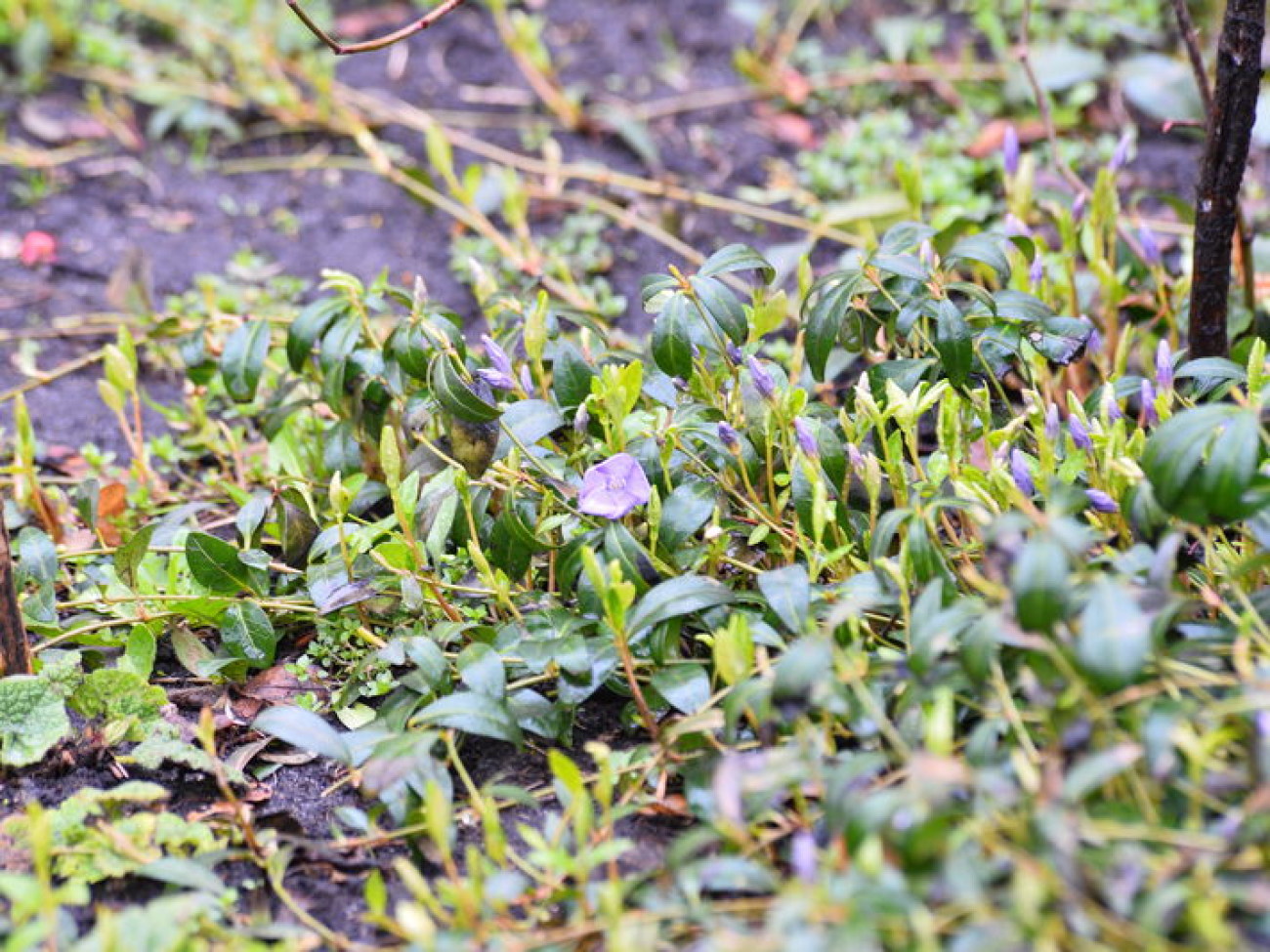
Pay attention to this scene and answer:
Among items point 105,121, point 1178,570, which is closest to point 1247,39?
point 1178,570

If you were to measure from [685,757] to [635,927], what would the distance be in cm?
34

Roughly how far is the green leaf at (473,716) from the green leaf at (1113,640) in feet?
2.31

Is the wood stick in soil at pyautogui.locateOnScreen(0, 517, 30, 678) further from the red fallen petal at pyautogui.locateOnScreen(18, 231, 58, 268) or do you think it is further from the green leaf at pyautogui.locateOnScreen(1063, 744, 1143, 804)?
the red fallen petal at pyautogui.locateOnScreen(18, 231, 58, 268)

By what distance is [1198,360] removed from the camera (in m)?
1.91

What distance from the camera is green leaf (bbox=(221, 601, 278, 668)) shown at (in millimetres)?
1910

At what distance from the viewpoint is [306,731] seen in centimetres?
164

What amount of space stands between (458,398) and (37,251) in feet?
5.88

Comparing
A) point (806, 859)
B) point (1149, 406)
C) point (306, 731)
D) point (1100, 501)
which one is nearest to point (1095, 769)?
point (806, 859)

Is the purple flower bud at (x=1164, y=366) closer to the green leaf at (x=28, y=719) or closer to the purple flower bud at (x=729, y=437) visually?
the purple flower bud at (x=729, y=437)

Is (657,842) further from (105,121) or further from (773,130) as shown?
(105,121)

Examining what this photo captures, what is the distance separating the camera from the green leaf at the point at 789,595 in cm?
161

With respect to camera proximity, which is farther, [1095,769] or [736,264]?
[736,264]

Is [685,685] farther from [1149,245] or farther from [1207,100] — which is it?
[1207,100]

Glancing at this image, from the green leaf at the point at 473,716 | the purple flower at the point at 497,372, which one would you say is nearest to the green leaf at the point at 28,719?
the green leaf at the point at 473,716
